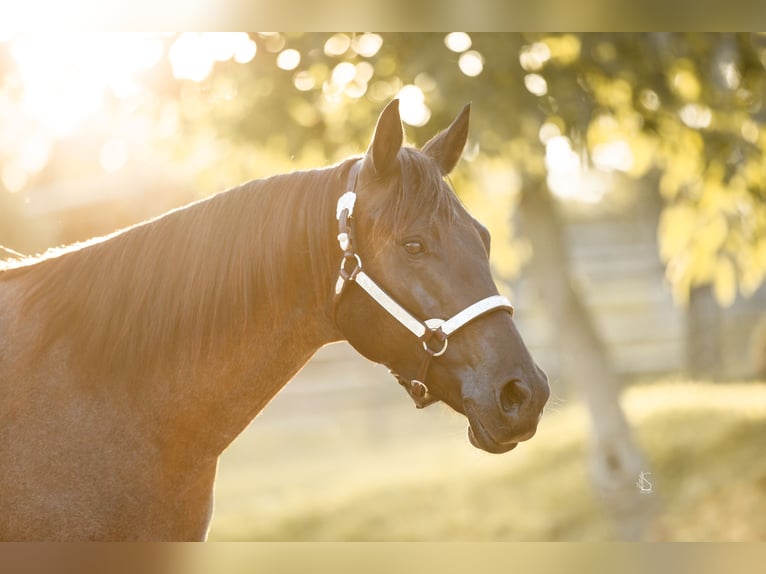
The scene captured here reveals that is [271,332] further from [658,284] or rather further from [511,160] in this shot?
[658,284]

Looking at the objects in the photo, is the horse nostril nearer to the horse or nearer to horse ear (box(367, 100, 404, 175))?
the horse

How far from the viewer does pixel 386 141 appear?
1.72 m

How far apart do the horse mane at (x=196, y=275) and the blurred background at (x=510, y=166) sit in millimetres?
518

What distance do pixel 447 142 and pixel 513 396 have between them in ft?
2.00

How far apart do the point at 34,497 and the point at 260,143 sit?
326 centimetres

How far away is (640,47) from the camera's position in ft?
14.3

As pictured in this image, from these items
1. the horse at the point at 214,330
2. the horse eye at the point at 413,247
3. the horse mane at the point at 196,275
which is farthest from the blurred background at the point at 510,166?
the horse mane at the point at 196,275

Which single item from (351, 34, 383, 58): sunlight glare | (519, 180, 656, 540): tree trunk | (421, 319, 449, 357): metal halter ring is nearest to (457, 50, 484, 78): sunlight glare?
(351, 34, 383, 58): sunlight glare

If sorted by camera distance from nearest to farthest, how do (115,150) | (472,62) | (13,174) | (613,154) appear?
(472,62) < (613,154) < (13,174) < (115,150)

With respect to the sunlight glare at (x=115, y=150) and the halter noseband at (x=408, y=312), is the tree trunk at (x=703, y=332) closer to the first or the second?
the sunlight glare at (x=115, y=150)

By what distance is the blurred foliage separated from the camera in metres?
4.09

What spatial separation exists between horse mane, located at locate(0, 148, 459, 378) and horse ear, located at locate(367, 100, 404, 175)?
4cm

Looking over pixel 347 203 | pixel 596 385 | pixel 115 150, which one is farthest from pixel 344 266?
pixel 115 150

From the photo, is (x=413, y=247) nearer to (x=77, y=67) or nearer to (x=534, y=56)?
(x=534, y=56)
